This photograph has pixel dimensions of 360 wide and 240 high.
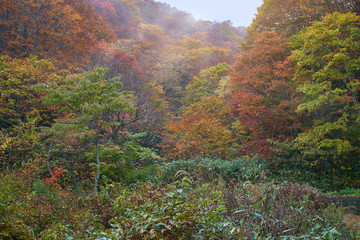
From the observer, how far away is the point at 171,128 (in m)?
12.7

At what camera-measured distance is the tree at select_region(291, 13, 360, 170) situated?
7.91 metres

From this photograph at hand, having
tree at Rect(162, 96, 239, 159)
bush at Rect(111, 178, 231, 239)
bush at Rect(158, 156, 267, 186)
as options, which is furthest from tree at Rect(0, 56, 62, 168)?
bush at Rect(111, 178, 231, 239)

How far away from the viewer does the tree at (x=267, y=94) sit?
33.7 feet

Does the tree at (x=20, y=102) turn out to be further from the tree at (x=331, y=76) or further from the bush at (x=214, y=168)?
the tree at (x=331, y=76)

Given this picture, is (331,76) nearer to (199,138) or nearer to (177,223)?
(199,138)

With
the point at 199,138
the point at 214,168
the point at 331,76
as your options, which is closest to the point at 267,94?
the point at 331,76

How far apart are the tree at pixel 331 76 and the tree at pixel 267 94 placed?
89 centimetres

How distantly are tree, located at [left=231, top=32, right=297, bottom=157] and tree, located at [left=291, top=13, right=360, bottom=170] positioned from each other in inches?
35.0

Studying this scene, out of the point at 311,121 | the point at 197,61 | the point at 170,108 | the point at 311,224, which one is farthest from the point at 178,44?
the point at 311,224

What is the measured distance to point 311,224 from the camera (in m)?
2.44

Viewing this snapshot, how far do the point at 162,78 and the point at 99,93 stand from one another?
12426 mm

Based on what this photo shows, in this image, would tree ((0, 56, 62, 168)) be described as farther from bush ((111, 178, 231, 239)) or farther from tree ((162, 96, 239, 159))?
bush ((111, 178, 231, 239))

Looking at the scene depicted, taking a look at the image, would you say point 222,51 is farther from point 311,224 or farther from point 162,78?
point 311,224

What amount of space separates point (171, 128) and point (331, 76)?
746 centimetres
